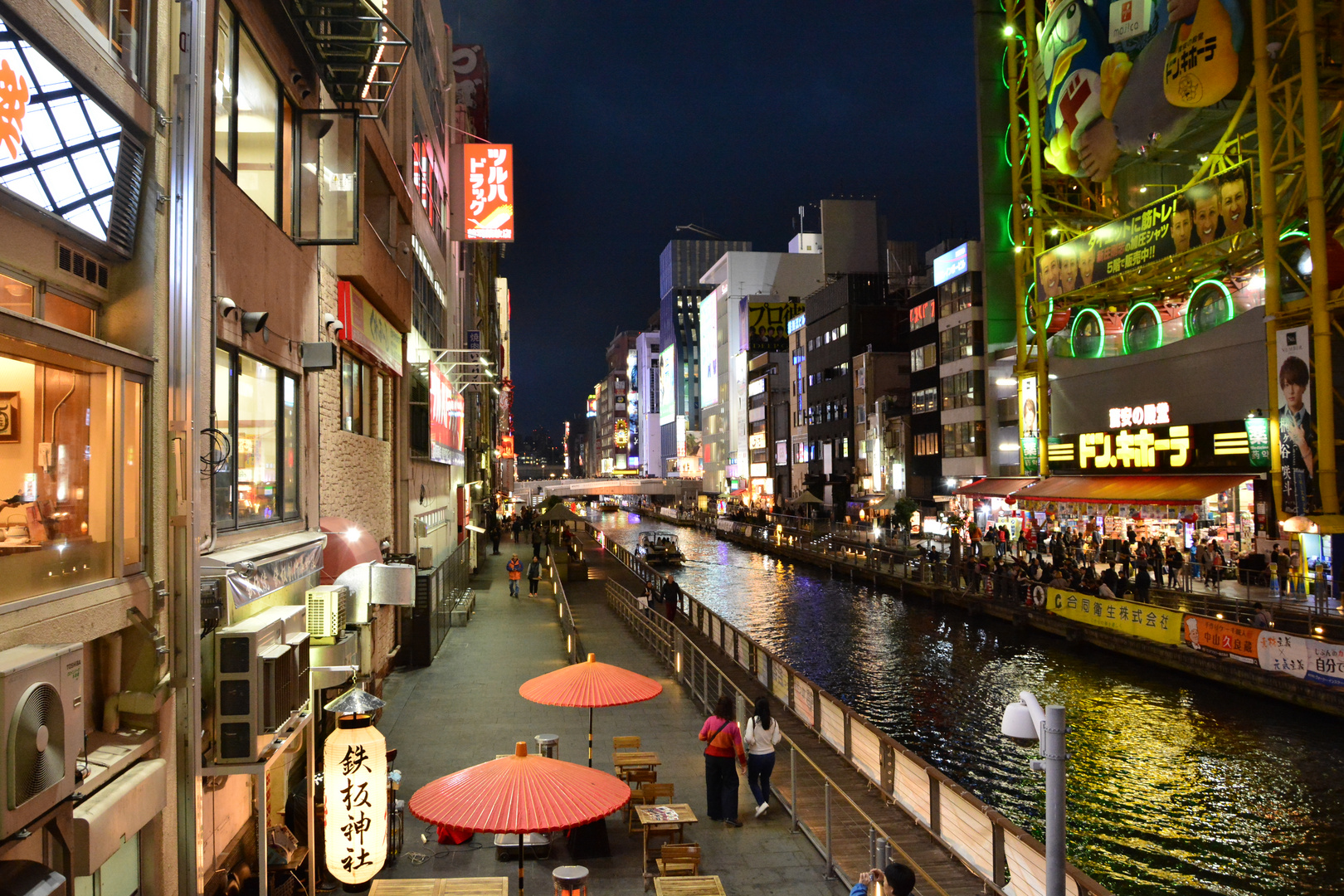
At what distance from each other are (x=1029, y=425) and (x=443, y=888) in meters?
44.2

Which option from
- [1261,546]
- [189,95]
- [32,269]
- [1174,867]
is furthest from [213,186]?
[1261,546]

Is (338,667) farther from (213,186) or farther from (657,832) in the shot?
(213,186)

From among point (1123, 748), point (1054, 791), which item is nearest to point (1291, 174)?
point (1123, 748)

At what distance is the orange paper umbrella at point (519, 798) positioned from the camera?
23.6 feet

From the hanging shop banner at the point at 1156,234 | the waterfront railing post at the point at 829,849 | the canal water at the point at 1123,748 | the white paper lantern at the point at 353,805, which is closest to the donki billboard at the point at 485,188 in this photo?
the canal water at the point at 1123,748

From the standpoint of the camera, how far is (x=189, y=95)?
7.01 m

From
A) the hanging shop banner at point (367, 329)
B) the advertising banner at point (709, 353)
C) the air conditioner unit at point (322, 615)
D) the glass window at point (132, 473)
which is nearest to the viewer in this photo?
the glass window at point (132, 473)

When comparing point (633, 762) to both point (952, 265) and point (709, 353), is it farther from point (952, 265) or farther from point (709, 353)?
point (709, 353)

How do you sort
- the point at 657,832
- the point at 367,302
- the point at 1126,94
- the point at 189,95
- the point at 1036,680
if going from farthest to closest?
the point at 1126,94 < the point at 1036,680 < the point at 367,302 < the point at 657,832 < the point at 189,95

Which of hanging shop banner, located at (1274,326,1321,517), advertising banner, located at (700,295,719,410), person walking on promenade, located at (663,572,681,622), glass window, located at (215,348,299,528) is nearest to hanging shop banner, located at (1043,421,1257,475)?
hanging shop banner, located at (1274,326,1321,517)

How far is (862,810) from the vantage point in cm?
959

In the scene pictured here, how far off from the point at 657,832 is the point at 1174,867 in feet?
26.6

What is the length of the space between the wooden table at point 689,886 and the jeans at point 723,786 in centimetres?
268

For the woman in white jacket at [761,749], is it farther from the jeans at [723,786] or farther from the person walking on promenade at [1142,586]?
the person walking on promenade at [1142,586]
